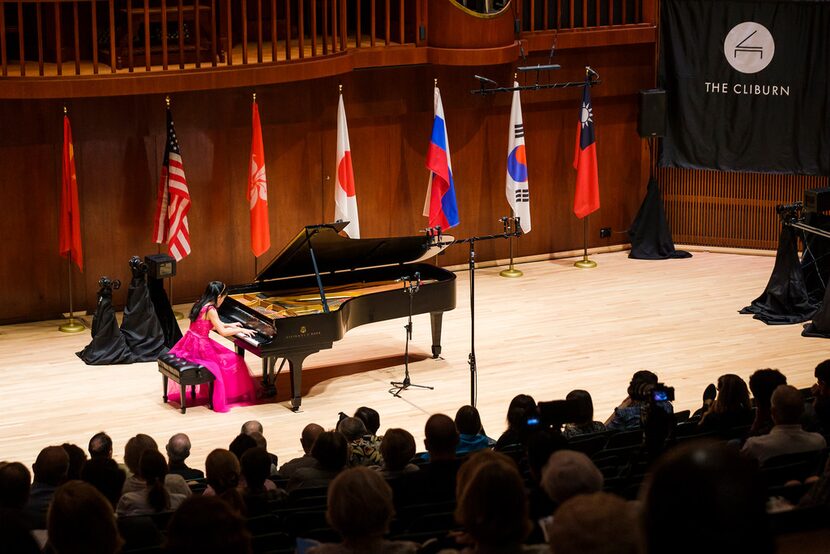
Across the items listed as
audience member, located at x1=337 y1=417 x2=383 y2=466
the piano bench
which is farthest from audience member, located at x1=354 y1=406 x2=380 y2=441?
the piano bench

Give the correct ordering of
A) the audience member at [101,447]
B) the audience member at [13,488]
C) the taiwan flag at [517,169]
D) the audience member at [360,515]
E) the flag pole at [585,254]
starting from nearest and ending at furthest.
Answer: the audience member at [360,515] → the audience member at [13,488] → the audience member at [101,447] → the taiwan flag at [517,169] → the flag pole at [585,254]

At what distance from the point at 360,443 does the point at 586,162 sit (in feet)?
24.3

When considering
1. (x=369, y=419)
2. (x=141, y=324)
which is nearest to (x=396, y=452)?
(x=369, y=419)

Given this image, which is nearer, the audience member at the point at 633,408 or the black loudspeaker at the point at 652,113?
the audience member at the point at 633,408

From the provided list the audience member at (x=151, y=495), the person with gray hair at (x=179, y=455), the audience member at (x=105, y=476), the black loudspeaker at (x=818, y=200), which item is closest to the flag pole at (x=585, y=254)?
the black loudspeaker at (x=818, y=200)

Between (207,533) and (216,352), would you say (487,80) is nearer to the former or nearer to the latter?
(216,352)

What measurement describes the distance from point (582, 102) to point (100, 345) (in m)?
5.83

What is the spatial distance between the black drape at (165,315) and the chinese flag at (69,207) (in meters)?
0.99

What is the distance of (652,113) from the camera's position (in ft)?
43.0

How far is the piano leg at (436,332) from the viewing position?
9.60 meters

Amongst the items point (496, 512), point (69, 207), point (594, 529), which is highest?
point (69, 207)

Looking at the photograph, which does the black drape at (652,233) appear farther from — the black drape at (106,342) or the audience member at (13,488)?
the audience member at (13,488)

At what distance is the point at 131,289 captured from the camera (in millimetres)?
10055

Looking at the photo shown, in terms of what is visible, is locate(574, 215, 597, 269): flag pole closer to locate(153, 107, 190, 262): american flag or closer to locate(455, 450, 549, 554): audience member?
locate(153, 107, 190, 262): american flag
